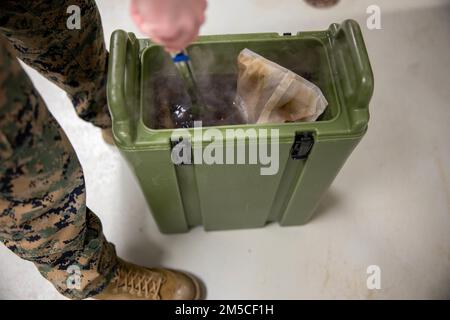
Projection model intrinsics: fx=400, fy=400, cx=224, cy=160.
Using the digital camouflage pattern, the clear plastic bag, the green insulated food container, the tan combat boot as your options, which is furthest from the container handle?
the tan combat boot

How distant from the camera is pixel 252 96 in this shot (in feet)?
2.85

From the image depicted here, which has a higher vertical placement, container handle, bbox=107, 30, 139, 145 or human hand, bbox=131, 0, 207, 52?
human hand, bbox=131, 0, 207, 52

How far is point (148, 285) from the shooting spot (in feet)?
3.56

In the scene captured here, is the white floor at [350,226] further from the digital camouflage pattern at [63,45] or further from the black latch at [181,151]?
the black latch at [181,151]

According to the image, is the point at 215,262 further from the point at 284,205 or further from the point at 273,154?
the point at 273,154

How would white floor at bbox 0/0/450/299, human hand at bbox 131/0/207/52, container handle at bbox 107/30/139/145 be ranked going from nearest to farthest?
human hand at bbox 131/0/207/52 → container handle at bbox 107/30/139/145 → white floor at bbox 0/0/450/299

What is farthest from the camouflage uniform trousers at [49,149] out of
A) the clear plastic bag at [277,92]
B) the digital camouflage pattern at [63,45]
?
the clear plastic bag at [277,92]

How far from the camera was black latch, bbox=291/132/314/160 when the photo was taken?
0.76 m

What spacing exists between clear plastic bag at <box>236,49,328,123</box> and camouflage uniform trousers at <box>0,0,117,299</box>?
Result: 0.37 meters

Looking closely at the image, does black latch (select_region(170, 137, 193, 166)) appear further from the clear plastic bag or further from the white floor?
the white floor

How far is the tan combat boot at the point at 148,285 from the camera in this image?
1.04m

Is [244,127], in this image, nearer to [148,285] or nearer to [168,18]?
[168,18]

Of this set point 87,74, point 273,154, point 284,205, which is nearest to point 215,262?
point 284,205

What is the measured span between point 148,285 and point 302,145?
598 millimetres
